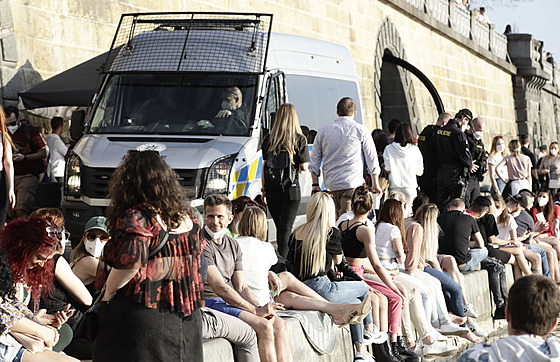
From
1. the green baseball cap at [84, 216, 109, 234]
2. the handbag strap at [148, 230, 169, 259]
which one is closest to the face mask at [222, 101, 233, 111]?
the green baseball cap at [84, 216, 109, 234]

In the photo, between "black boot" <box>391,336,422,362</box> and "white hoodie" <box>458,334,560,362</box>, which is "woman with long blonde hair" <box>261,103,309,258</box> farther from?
"white hoodie" <box>458,334,560,362</box>

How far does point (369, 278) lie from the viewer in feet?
30.6

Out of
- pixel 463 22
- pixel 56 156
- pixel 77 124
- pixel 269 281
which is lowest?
pixel 269 281

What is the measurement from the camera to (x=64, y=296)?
6352mm

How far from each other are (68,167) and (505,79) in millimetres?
32500

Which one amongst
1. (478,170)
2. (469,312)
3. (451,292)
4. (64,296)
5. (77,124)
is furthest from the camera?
(478,170)

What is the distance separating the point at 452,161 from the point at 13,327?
9405 mm

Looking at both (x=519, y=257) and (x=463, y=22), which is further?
(x=463, y=22)

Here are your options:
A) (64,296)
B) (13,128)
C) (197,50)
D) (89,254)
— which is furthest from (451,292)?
(13,128)

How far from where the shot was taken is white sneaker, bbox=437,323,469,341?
A: 10.1 metres

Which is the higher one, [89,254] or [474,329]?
[89,254]

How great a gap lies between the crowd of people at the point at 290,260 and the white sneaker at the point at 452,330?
1 centimetres

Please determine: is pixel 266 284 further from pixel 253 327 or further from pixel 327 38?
pixel 327 38

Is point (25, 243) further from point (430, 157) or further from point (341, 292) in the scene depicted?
point (430, 157)
